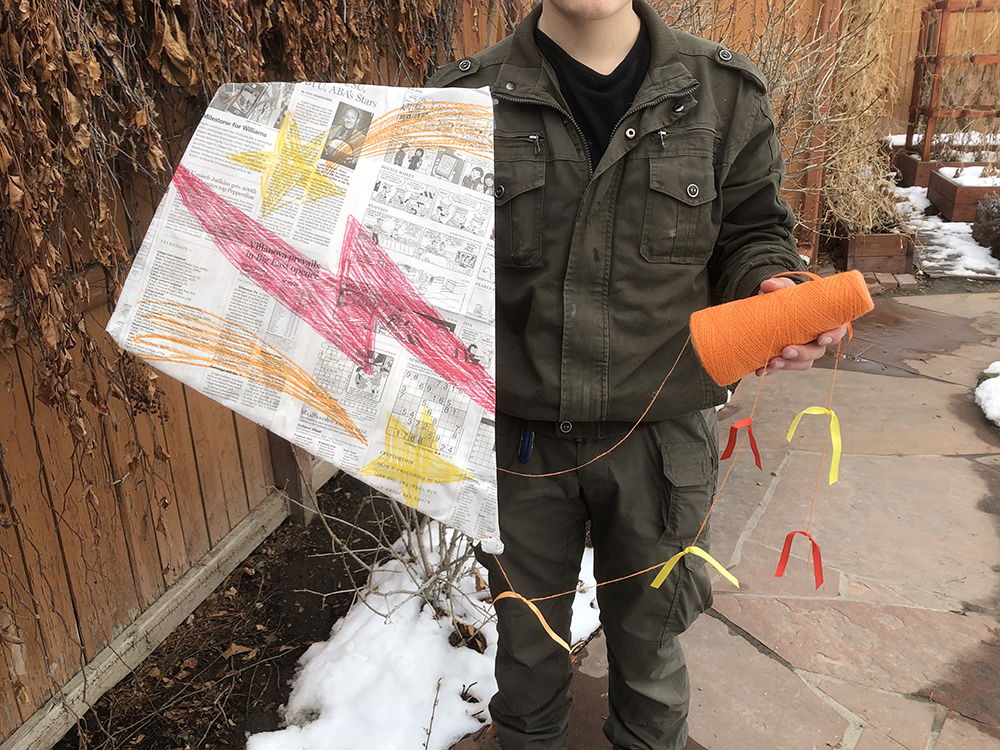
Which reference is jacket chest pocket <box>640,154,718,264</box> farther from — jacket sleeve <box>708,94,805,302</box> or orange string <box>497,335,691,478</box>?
orange string <box>497,335,691,478</box>

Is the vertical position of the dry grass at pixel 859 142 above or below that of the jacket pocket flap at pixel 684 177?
below

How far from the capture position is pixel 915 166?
8.45 metres

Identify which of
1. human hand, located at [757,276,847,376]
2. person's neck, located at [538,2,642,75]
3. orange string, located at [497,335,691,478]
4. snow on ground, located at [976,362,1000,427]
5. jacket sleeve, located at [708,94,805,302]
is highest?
person's neck, located at [538,2,642,75]

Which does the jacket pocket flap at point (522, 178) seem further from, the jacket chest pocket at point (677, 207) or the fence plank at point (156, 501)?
the fence plank at point (156, 501)

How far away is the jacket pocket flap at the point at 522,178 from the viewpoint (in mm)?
1583

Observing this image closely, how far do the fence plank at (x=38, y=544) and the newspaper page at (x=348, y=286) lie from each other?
881 millimetres

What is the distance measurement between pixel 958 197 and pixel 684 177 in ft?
23.0

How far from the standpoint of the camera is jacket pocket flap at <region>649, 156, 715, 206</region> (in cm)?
156

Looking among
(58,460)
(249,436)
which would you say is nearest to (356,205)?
(58,460)

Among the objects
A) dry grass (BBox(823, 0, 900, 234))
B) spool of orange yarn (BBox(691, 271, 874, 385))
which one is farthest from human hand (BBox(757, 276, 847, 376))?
dry grass (BBox(823, 0, 900, 234))

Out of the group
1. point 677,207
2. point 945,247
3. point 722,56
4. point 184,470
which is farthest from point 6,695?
point 945,247

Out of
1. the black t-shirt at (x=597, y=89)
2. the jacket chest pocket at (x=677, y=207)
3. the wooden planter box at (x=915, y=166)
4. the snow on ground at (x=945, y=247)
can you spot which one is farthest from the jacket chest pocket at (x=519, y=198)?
the wooden planter box at (x=915, y=166)

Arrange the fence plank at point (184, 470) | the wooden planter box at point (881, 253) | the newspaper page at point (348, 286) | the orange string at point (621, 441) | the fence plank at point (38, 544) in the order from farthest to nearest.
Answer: the wooden planter box at point (881, 253), the fence plank at point (184, 470), the fence plank at point (38, 544), the orange string at point (621, 441), the newspaper page at point (348, 286)

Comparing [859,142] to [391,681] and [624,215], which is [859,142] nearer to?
[624,215]
